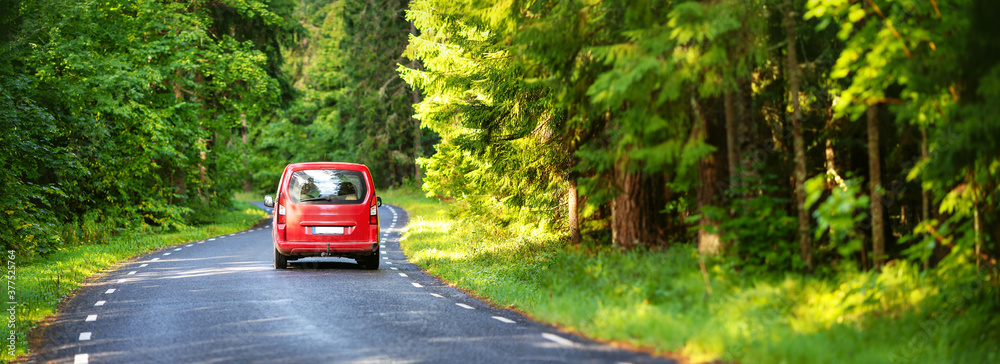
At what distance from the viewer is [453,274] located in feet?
48.4

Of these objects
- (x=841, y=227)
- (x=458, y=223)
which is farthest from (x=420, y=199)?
(x=841, y=227)

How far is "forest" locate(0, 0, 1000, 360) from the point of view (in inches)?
288

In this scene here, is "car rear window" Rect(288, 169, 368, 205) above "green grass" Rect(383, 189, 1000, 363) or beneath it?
above

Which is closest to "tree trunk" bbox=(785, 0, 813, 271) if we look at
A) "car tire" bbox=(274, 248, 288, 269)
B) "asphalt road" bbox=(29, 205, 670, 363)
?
"asphalt road" bbox=(29, 205, 670, 363)

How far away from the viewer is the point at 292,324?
31.4ft

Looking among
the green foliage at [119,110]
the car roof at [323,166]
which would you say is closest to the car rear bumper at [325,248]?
the car roof at [323,166]

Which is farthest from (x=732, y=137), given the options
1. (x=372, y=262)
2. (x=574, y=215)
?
(x=372, y=262)

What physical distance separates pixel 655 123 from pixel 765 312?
2377mm

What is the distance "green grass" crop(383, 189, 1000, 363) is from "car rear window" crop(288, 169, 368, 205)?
5.68 metres

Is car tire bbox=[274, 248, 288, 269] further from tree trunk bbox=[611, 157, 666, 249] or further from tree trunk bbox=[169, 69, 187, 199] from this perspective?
tree trunk bbox=[169, 69, 187, 199]

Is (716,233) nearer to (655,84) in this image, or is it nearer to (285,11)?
(655,84)

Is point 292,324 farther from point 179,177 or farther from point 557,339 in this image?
point 179,177

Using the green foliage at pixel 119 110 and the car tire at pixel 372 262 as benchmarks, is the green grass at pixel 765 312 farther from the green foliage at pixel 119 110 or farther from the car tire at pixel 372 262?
the green foliage at pixel 119 110

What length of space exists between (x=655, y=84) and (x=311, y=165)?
353 inches
